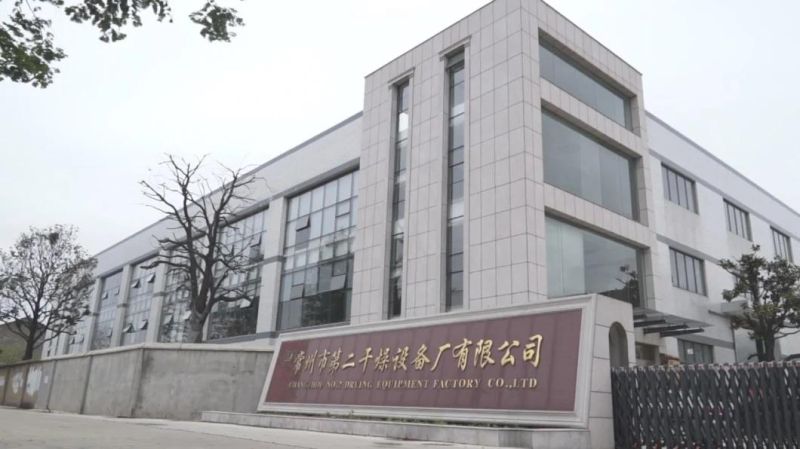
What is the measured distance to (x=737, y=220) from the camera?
101 feet

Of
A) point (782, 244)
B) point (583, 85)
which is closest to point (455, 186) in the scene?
point (583, 85)

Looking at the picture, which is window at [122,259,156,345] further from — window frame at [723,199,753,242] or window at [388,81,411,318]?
window frame at [723,199,753,242]

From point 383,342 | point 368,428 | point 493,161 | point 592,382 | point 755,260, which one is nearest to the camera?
point 592,382

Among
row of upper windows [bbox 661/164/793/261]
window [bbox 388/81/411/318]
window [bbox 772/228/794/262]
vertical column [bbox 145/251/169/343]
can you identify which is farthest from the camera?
vertical column [bbox 145/251/169/343]

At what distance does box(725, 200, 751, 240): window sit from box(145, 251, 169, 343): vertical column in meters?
34.0

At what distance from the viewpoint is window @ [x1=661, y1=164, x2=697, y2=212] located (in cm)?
2572

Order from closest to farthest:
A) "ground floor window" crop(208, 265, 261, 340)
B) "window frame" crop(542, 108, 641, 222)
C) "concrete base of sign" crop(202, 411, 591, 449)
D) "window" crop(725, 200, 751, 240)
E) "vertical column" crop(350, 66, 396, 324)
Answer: "concrete base of sign" crop(202, 411, 591, 449) < "window frame" crop(542, 108, 641, 222) < "vertical column" crop(350, 66, 396, 324) < "window" crop(725, 200, 751, 240) < "ground floor window" crop(208, 265, 261, 340)

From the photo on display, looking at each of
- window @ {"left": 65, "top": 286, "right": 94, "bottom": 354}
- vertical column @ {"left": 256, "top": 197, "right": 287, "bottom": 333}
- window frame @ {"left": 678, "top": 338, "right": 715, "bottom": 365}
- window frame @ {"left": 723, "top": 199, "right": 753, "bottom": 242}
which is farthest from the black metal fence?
window @ {"left": 65, "top": 286, "right": 94, "bottom": 354}

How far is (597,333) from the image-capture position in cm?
1026

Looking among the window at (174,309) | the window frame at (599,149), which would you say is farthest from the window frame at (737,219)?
the window at (174,309)

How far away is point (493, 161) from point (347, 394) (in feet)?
30.5

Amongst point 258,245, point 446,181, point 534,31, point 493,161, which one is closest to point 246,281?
point 258,245

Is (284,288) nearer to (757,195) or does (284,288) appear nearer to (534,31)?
(534,31)

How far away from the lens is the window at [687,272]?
24.7 m
